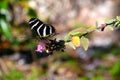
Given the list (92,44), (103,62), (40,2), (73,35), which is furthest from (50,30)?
(40,2)

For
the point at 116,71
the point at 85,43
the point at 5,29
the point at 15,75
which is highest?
Result: the point at 85,43

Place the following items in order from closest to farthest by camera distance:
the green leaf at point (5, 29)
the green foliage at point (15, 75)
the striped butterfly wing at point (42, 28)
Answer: the striped butterfly wing at point (42, 28), the green foliage at point (15, 75), the green leaf at point (5, 29)

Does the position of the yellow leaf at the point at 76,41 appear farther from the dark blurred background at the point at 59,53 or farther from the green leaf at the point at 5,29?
the green leaf at the point at 5,29

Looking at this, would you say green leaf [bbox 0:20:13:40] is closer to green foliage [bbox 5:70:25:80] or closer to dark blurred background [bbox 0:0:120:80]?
dark blurred background [bbox 0:0:120:80]

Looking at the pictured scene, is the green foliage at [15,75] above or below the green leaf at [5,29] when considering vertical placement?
below

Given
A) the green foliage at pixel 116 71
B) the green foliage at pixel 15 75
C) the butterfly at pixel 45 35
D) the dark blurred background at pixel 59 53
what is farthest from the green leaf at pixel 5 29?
the butterfly at pixel 45 35

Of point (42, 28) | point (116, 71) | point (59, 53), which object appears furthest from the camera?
point (59, 53)

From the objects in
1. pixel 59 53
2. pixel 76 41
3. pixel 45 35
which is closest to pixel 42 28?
pixel 45 35

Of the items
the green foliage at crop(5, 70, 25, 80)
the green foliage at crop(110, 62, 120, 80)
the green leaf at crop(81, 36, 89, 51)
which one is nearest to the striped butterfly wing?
the green leaf at crop(81, 36, 89, 51)

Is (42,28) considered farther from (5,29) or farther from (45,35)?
(5,29)
